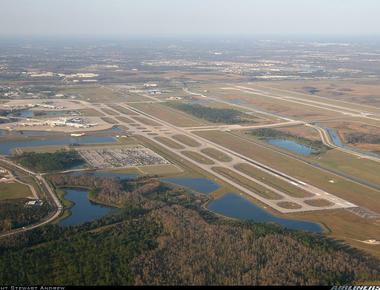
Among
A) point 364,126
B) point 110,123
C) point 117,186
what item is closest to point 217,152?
point 117,186

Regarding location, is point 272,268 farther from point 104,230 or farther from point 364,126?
point 364,126

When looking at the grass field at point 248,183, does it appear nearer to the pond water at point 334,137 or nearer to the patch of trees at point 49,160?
the patch of trees at point 49,160

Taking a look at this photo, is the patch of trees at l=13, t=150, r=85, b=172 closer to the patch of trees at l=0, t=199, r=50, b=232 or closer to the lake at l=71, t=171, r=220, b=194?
the lake at l=71, t=171, r=220, b=194

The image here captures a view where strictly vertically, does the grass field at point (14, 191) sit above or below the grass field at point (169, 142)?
above

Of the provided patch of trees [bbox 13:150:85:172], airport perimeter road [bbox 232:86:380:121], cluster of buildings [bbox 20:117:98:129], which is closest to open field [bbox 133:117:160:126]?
cluster of buildings [bbox 20:117:98:129]

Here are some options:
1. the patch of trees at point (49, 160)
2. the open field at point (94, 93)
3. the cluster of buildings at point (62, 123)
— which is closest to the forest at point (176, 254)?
the patch of trees at point (49, 160)

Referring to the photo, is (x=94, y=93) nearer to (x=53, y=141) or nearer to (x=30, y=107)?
(x=30, y=107)

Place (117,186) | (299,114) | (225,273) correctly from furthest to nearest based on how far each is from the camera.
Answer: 1. (299,114)
2. (117,186)
3. (225,273)
